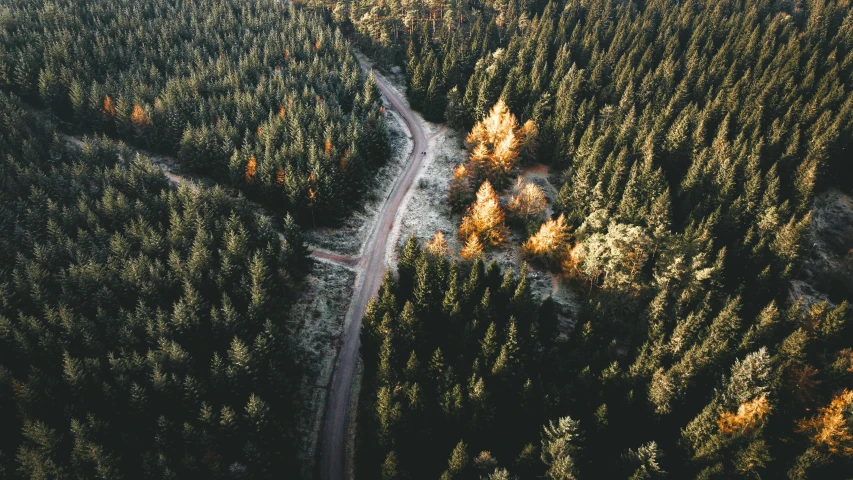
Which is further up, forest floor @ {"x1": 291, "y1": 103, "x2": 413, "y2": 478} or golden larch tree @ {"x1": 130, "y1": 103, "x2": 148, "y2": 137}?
golden larch tree @ {"x1": 130, "y1": 103, "x2": 148, "y2": 137}

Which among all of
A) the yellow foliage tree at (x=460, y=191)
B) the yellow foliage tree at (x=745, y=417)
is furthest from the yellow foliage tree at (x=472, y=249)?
the yellow foliage tree at (x=745, y=417)

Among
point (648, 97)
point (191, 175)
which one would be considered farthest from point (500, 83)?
point (191, 175)

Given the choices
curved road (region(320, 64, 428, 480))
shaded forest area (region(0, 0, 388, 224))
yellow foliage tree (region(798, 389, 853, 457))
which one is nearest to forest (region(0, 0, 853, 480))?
yellow foliage tree (region(798, 389, 853, 457))

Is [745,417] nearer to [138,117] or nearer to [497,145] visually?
[497,145]

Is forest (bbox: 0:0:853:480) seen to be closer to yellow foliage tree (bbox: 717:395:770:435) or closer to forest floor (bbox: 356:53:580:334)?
yellow foliage tree (bbox: 717:395:770:435)

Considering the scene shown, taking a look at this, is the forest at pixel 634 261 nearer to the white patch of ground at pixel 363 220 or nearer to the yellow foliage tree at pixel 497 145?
the yellow foliage tree at pixel 497 145

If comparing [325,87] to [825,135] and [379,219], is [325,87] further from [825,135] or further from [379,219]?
[825,135]
